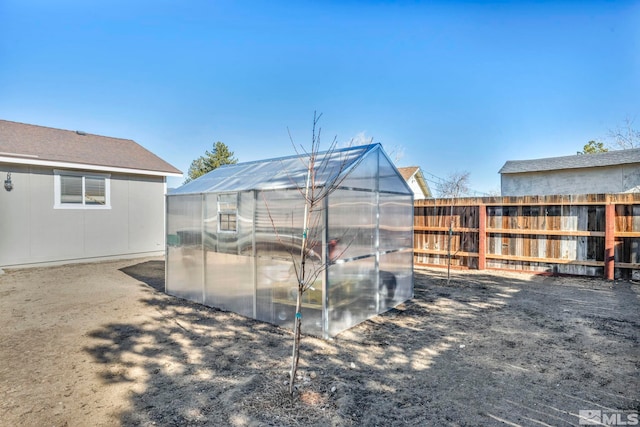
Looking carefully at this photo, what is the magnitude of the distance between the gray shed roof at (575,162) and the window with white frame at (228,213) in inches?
653

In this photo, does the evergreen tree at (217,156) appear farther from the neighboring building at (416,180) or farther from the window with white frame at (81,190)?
the window with white frame at (81,190)

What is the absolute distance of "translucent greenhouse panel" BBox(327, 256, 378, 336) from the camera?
426cm

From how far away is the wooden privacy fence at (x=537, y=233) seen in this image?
7.11 metres

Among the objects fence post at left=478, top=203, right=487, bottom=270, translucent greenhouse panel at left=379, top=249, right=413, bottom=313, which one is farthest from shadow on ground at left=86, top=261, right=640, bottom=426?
fence post at left=478, top=203, right=487, bottom=270

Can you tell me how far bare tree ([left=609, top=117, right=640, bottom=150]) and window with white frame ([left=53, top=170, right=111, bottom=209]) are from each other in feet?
86.7

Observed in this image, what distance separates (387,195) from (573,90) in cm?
1165

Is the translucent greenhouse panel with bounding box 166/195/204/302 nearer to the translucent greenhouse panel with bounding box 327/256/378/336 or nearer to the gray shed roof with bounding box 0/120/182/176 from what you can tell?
the translucent greenhouse panel with bounding box 327/256/378/336

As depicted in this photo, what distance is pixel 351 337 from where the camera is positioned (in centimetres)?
425

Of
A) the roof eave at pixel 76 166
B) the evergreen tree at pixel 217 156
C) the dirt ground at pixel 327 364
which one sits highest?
the evergreen tree at pixel 217 156

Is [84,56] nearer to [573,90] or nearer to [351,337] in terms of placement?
[351,337]

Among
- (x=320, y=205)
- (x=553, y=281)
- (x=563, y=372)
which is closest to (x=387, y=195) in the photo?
(x=320, y=205)

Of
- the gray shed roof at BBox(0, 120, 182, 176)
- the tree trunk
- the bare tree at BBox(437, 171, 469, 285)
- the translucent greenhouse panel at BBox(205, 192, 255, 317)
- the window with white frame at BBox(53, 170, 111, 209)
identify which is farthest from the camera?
the bare tree at BBox(437, 171, 469, 285)

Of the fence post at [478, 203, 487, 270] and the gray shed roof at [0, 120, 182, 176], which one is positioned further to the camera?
the gray shed roof at [0, 120, 182, 176]

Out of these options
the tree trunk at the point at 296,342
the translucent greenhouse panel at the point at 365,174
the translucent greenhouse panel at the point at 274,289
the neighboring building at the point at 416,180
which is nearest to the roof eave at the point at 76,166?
the translucent greenhouse panel at the point at 274,289
